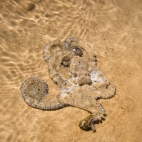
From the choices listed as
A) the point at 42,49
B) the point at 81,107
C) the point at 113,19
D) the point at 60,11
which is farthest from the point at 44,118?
the point at 113,19

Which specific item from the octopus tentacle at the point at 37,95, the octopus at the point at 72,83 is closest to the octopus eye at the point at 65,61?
the octopus at the point at 72,83

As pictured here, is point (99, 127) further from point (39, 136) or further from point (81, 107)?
point (39, 136)

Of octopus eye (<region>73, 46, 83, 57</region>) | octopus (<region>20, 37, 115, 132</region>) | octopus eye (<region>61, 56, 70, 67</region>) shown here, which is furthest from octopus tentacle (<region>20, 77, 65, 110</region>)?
octopus eye (<region>73, 46, 83, 57</region>)

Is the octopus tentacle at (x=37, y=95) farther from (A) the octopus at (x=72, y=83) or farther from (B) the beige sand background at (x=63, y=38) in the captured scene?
(B) the beige sand background at (x=63, y=38)

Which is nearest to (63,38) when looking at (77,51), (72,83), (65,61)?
A: (77,51)

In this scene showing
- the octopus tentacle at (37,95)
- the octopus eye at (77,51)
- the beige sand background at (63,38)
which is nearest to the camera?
the beige sand background at (63,38)

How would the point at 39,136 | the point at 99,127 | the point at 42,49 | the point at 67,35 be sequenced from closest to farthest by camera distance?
the point at 39,136
the point at 99,127
the point at 42,49
the point at 67,35
